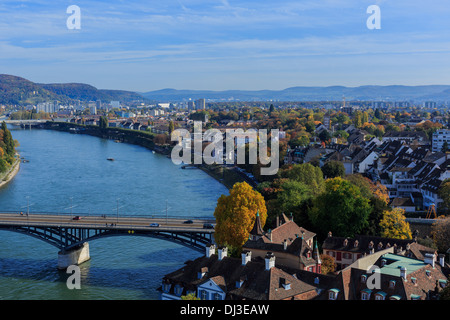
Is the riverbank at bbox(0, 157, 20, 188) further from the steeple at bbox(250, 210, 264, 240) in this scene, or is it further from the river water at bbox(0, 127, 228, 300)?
the steeple at bbox(250, 210, 264, 240)

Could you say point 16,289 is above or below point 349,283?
below

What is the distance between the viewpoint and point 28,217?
21062 mm

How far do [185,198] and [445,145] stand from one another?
2181cm

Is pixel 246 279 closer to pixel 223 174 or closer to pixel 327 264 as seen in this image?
pixel 327 264

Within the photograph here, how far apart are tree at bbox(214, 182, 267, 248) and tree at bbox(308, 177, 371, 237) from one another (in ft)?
6.91

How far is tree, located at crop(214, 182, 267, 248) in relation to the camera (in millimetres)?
17000

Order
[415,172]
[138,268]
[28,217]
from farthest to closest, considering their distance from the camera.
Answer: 1. [415,172]
2. [28,217]
3. [138,268]

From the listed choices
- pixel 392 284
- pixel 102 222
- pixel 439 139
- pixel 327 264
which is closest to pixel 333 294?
pixel 392 284

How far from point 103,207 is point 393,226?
47.9ft

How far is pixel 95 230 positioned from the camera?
19.6 meters

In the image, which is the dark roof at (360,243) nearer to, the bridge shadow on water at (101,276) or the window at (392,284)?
the window at (392,284)
